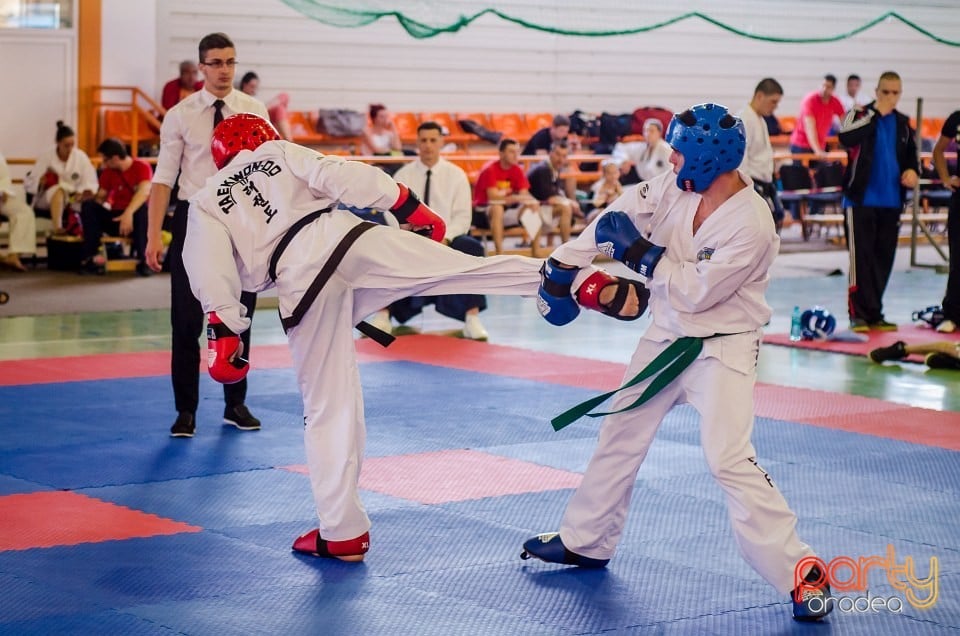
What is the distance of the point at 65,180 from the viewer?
13820 millimetres

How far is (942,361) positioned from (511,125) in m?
10.4

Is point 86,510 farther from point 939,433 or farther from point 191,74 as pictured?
point 191,74

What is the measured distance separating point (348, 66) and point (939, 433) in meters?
11.9

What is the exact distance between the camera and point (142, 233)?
1371cm

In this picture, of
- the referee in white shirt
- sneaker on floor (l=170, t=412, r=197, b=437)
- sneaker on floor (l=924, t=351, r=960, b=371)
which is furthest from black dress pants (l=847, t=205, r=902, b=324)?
sneaker on floor (l=170, t=412, r=197, b=437)

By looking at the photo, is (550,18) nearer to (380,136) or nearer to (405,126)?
(405,126)

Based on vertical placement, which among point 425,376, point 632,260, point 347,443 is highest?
point 632,260

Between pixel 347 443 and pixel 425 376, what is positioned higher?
pixel 347 443

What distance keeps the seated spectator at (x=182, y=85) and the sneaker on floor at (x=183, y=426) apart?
8766 mm

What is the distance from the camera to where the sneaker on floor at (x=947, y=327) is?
10.4 metres

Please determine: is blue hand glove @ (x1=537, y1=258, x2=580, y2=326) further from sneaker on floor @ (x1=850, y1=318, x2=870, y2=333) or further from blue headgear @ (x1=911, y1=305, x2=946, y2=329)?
blue headgear @ (x1=911, y1=305, x2=946, y2=329)

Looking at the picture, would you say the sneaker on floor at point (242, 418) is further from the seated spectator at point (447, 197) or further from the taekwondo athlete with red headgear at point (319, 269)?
the seated spectator at point (447, 197)

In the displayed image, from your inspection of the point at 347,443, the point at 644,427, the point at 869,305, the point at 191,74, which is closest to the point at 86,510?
the point at 347,443

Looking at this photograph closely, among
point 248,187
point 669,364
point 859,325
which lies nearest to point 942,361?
point 859,325
